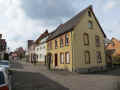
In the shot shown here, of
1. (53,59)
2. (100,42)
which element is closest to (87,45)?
(100,42)

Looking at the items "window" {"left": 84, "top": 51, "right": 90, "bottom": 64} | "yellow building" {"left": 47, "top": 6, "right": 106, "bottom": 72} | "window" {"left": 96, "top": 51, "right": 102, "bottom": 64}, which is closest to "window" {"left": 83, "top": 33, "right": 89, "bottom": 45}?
"yellow building" {"left": 47, "top": 6, "right": 106, "bottom": 72}

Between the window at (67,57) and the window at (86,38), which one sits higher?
the window at (86,38)

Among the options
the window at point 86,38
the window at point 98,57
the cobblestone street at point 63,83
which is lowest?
the cobblestone street at point 63,83

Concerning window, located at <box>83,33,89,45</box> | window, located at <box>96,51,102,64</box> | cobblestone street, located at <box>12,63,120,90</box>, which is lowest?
cobblestone street, located at <box>12,63,120,90</box>

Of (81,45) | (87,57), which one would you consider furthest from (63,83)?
(87,57)

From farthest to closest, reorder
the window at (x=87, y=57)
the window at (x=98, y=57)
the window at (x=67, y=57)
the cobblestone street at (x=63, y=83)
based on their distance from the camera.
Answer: the window at (x=98, y=57), the window at (x=87, y=57), the window at (x=67, y=57), the cobblestone street at (x=63, y=83)

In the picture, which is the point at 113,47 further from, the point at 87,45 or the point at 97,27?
the point at 87,45

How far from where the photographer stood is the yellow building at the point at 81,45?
1705cm

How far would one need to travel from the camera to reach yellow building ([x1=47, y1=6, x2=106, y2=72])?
17047 millimetres

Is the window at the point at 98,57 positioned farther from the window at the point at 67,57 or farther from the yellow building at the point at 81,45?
the window at the point at 67,57

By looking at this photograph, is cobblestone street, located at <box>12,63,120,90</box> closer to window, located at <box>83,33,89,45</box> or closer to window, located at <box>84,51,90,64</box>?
window, located at <box>84,51,90,64</box>

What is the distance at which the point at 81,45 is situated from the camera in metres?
17.6

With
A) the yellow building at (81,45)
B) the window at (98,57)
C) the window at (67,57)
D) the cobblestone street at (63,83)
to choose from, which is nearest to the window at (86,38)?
the yellow building at (81,45)

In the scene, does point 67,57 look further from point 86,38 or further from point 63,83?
point 63,83
